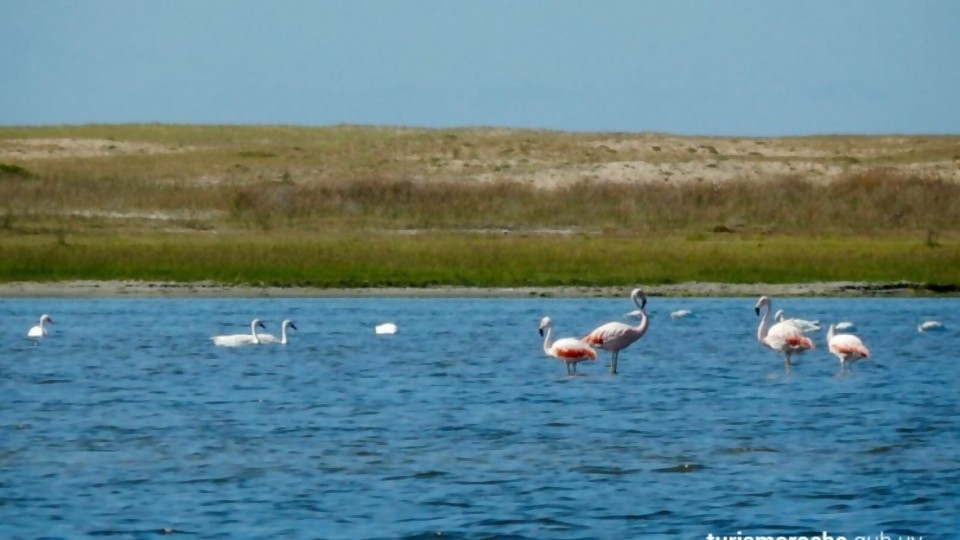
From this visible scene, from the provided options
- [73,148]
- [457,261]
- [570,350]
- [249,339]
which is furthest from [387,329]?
[73,148]

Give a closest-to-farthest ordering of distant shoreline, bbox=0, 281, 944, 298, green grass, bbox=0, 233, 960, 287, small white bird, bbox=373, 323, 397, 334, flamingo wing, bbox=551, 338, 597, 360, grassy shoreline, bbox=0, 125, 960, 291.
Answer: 1. flamingo wing, bbox=551, 338, 597, 360
2. small white bird, bbox=373, 323, 397, 334
3. distant shoreline, bbox=0, 281, 944, 298
4. green grass, bbox=0, 233, 960, 287
5. grassy shoreline, bbox=0, 125, 960, 291

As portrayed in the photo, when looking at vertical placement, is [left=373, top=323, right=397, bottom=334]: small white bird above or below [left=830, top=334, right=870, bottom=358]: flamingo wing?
above

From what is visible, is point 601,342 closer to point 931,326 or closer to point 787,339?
point 787,339

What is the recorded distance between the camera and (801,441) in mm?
16891

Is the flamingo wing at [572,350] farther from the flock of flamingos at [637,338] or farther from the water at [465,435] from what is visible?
the water at [465,435]

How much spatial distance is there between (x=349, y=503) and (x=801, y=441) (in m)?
5.26

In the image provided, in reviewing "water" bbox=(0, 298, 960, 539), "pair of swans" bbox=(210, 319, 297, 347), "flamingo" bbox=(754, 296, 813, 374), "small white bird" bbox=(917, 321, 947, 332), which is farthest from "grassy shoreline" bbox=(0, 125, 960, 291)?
"flamingo" bbox=(754, 296, 813, 374)

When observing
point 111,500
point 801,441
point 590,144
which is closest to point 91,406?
point 111,500

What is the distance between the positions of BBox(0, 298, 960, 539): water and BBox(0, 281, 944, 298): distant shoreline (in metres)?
3.99

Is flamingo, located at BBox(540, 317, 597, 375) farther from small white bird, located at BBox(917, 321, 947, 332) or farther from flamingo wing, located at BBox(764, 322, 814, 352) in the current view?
small white bird, located at BBox(917, 321, 947, 332)

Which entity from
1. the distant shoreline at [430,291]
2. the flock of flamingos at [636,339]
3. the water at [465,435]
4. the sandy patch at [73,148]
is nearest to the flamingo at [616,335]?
the flock of flamingos at [636,339]

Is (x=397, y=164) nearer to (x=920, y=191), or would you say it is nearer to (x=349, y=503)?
(x=920, y=191)

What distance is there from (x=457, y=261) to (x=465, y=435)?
19397mm

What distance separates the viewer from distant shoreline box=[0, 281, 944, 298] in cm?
3394
